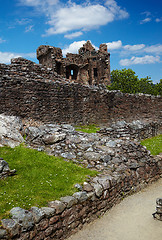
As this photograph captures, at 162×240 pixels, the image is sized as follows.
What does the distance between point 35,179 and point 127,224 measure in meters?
3.14

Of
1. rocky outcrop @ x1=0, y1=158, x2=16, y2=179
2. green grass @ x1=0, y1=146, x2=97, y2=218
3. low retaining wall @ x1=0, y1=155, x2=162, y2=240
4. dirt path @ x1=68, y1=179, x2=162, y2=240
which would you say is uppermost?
rocky outcrop @ x1=0, y1=158, x2=16, y2=179

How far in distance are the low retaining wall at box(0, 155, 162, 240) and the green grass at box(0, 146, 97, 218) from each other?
0.96ft

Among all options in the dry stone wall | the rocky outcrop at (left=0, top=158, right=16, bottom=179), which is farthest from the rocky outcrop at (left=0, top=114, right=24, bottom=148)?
the rocky outcrop at (left=0, top=158, right=16, bottom=179)

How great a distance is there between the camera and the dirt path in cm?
578

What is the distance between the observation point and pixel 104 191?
6.94 metres

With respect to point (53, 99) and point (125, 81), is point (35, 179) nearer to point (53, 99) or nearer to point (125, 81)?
point (53, 99)

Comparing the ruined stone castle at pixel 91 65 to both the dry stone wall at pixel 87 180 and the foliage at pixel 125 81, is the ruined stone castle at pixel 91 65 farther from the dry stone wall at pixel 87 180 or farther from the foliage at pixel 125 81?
the dry stone wall at pixel 87 180

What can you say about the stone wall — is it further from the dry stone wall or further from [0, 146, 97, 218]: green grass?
[0, 146, 97, 218]: green grass

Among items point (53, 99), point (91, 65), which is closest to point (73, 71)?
point (91, 65)

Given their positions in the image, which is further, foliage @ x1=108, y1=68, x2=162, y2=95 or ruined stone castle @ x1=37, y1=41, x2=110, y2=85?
foliage @ x1=108, y1=68, x2=162, y2=95

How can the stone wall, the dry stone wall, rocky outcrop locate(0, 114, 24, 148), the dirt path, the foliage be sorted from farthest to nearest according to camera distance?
the foliage, the stone wall, rocky outcrop locate(0, 114, 24, 148), the dirt path, the dry stone wall

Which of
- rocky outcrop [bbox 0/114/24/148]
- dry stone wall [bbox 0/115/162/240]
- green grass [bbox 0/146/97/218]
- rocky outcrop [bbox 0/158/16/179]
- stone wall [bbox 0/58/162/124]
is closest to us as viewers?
dry stone wall [bbox 0/115/162/240]

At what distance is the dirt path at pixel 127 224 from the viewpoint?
5777 millimetres

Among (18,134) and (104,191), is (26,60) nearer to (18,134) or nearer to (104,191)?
(18,134)
